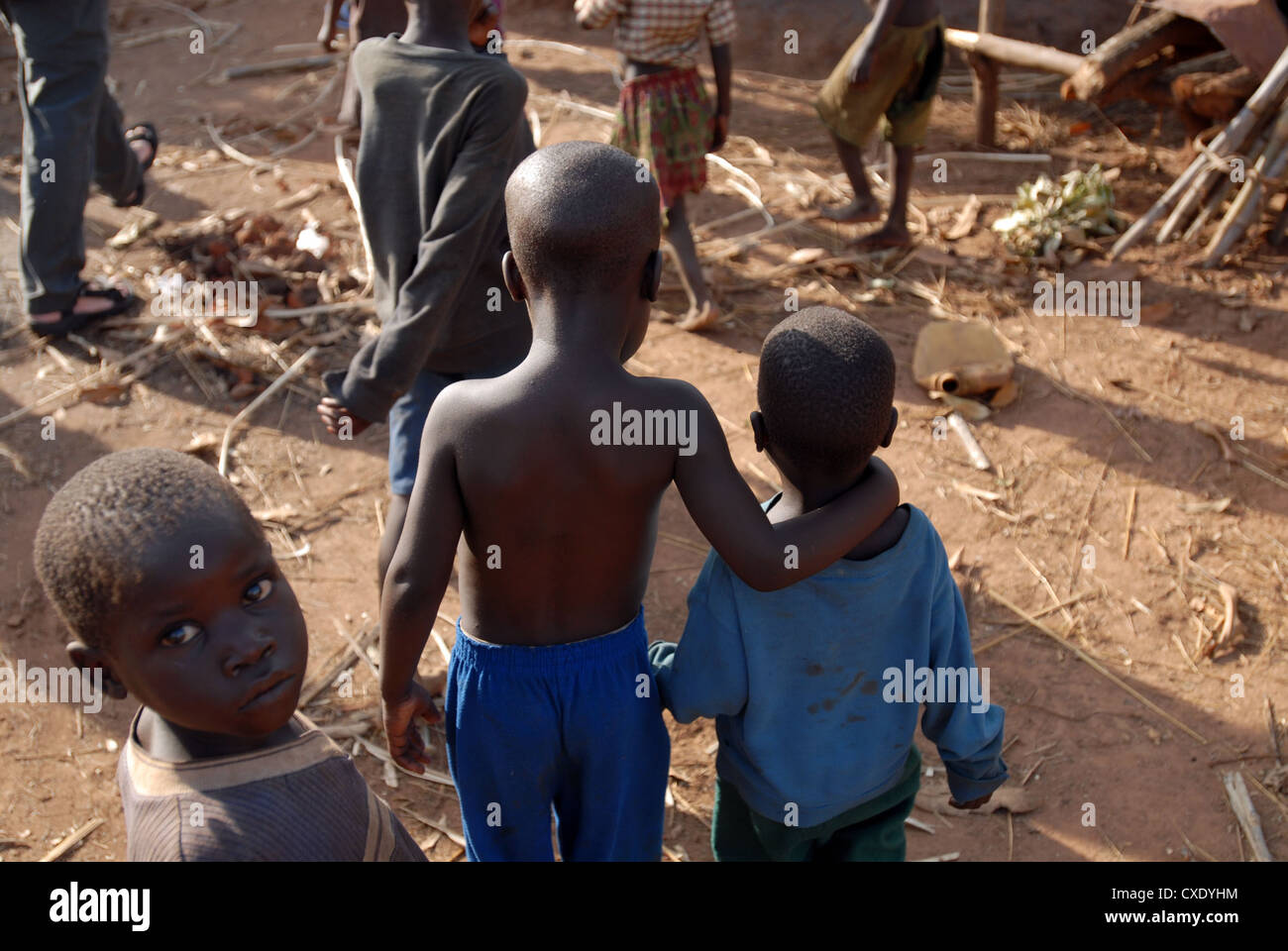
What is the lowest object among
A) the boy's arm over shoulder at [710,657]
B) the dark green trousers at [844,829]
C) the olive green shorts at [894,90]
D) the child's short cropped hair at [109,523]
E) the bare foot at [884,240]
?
the dark green trousers at [844,829]

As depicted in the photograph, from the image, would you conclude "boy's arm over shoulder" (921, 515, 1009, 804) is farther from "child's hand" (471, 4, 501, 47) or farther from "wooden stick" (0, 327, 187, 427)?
"wooden stick" (0, 327, 187, 427)

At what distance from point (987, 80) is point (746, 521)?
5.54 metres

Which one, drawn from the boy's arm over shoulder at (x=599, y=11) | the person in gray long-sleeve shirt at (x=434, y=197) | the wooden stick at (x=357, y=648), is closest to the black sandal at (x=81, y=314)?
the wooden stick at (x=357, y=648)

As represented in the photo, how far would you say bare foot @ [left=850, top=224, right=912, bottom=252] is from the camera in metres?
5.71

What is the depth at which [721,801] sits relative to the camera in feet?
7.97

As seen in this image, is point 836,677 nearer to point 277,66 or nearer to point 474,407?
point 474,407

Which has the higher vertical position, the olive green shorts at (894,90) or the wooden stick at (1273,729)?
the olive green shorts at (894,90)

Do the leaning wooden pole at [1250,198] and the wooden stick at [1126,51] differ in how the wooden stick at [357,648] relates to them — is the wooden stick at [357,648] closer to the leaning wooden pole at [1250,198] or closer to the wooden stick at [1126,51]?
the leaning wooden pole at [1250,198]

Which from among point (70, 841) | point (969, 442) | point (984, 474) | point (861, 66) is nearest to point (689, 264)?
point (861, 66)

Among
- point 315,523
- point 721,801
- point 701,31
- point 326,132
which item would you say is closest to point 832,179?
point 701,31

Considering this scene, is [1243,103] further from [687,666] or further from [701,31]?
[687,666]

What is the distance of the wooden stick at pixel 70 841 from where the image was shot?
9.80 feet

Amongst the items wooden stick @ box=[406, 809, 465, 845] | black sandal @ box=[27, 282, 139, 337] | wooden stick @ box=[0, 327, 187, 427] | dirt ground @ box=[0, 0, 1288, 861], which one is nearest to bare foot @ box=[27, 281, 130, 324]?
black sandal @ box=[27, 282, 139, 337]

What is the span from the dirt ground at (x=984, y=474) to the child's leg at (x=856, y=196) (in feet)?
0.51
